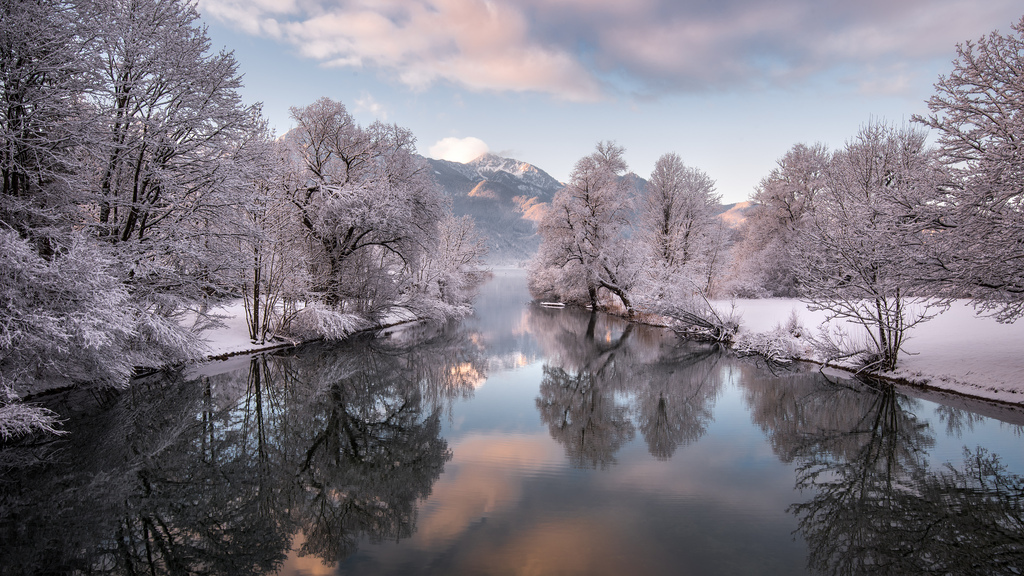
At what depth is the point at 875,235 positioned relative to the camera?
11664 millimetres

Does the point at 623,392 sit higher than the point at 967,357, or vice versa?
the point at 967,357

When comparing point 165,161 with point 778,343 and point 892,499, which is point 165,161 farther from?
point 778,343

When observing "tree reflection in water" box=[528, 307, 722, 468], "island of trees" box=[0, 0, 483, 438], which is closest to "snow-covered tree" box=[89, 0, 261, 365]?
"island of trees" box=[0, 0, 483, 438]

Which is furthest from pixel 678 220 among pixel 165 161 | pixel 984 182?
pixel 165 161

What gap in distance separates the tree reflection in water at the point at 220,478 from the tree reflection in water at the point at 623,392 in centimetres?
279

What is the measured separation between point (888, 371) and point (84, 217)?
816 inches

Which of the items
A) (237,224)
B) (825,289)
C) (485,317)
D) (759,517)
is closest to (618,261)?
(485,317)

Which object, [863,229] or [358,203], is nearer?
[863,229]

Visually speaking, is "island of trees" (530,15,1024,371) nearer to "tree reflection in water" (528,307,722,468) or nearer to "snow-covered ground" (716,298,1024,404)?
"snow-covered ground" (716,298,1024,404)

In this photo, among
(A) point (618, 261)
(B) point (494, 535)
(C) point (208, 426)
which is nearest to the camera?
(B) point (494, 535)

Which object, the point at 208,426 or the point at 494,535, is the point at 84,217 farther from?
the point at 494,535

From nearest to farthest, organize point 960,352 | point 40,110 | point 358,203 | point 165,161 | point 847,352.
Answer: point 40,110 < point 165,161 < point 960,352 < point 847,352 < point 358,203

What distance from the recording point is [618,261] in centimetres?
2981

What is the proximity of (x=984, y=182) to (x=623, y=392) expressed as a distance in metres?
8.44
